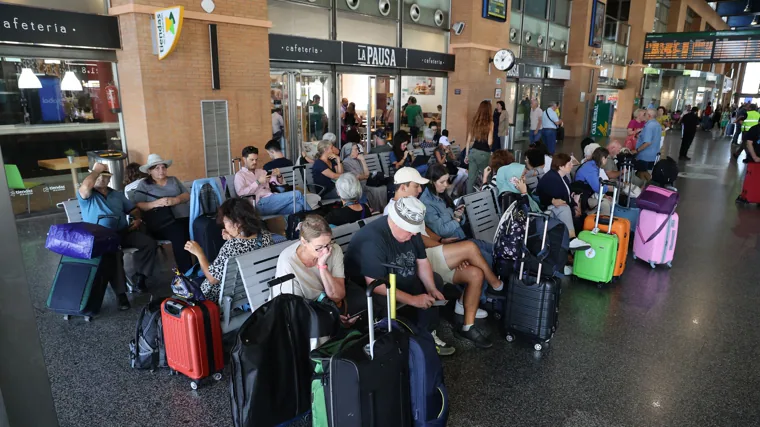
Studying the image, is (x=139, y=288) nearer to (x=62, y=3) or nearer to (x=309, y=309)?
(x=309, y=309)

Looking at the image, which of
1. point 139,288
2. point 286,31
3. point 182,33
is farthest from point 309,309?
point 286,31

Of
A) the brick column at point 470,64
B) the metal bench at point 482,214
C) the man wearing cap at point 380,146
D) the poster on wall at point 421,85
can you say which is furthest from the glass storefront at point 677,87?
the metal bench at point 482,214

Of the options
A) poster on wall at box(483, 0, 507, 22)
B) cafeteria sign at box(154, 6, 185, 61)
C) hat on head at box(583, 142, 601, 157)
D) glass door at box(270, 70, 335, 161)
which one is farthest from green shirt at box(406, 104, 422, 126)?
cafeteria sign at box(154, 6, 185, 61)

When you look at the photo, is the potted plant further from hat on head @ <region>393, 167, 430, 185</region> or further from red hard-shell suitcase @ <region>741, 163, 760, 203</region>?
red hard-shell suitcase @ <region>741, 163, 760, 203</region>

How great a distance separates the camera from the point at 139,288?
5.62 meters

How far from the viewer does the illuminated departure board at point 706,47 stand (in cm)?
2155

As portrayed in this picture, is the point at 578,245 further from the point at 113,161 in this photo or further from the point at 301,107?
A: the point at 301,107

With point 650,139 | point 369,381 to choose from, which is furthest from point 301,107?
point 369,381

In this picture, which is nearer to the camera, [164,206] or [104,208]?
[104,208]

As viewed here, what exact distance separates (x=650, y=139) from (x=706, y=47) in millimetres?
16077

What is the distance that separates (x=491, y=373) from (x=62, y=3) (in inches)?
A: 340

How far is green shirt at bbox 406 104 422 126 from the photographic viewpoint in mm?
15895

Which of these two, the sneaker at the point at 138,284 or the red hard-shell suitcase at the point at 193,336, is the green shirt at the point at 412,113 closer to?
the sneaker at the point at 138,284

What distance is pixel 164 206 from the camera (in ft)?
19.5
